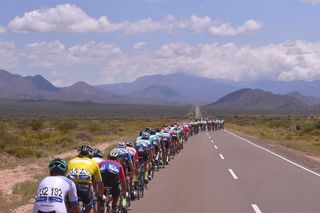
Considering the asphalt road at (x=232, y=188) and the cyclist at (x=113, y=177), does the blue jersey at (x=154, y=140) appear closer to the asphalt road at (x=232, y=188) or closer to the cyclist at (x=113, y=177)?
the asphalt road at (x=232, y=188)

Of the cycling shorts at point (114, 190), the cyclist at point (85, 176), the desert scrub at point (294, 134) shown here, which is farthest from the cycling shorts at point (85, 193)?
the desert scrub at point (294, 134)

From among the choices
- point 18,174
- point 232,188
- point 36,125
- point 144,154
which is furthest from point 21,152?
point 36,125

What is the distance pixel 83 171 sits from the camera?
334 inches

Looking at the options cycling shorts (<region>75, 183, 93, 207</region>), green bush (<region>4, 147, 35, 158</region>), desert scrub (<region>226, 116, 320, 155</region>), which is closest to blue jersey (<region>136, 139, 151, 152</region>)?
cycling shorts (<region>75, 183, 93, 207</region>)

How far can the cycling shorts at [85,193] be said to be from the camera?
842 centimetres

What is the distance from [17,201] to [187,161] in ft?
35.1

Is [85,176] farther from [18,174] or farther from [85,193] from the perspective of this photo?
[18,174]

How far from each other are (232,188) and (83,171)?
25.5 feet

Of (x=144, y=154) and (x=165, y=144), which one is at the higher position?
(x=144, y=154)

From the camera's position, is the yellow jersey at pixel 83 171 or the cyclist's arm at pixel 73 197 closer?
the cyclist's arm at pixel 73 197

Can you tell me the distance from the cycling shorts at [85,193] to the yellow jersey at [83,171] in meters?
0.07

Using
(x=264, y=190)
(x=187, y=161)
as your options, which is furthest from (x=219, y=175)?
(x=187, y=161)

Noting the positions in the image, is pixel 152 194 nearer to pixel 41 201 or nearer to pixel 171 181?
pixel 171 181

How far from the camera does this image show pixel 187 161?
77.4ft
